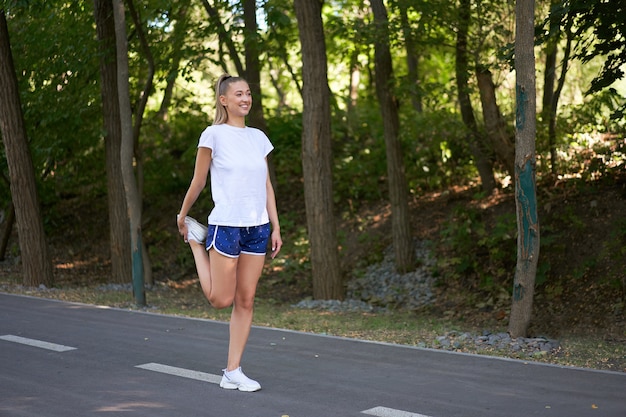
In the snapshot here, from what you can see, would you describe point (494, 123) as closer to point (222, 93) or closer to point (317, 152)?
point (317, 152)

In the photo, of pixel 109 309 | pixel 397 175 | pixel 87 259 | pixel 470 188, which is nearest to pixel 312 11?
pixel 397 175

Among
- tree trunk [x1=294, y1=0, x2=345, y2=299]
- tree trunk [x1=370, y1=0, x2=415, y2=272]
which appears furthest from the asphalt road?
tree trunk [x1=370, y1=0, x2=415, y2=272]

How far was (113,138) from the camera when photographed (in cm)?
1744

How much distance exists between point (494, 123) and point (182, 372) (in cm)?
1067

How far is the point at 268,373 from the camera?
705 centimetres

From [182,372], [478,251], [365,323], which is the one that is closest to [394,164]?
[478,251]

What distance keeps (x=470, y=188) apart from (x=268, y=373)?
13.3 metres

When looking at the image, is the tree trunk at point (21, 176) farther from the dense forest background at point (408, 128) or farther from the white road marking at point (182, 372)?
the white road marking at point (182, 372)

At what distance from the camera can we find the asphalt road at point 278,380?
579 centimetres

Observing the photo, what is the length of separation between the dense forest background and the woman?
5698mm

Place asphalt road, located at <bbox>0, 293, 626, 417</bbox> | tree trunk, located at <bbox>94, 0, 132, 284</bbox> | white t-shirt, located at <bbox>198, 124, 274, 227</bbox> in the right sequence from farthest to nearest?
tree trunk, located at <bbox>94, 0, 132, 284</bbox> → white t-shirt, located at <bbox>198, 124, 274, 227</bbox> → asphalt road, located at <bbox>0, 293, 626, 417</bbox>

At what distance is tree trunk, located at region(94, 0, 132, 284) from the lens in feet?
56.5

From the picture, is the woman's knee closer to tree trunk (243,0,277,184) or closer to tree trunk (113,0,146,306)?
tree trunk (113,0,146,306)

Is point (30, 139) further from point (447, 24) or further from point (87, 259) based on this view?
point (447, 24)
